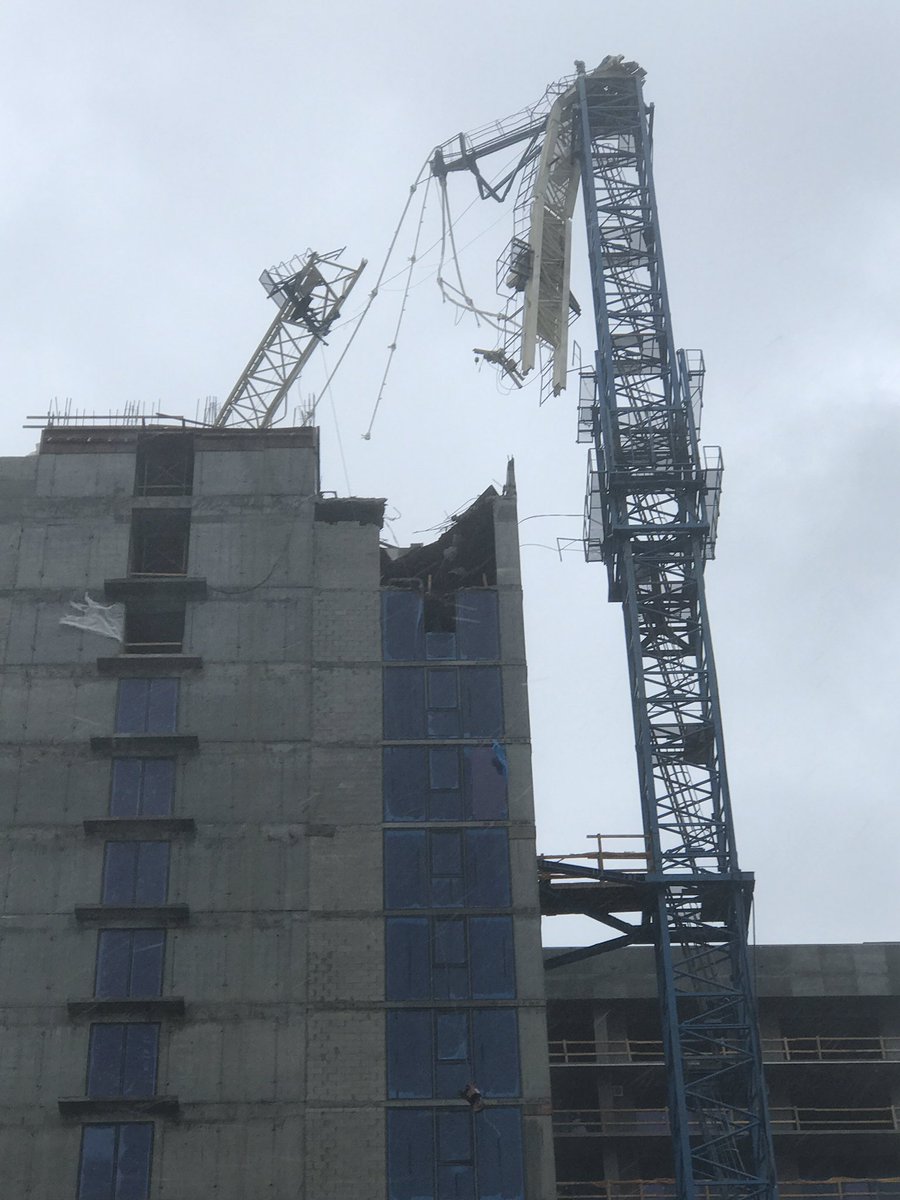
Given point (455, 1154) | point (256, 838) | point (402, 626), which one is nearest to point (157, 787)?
point (256, 838)

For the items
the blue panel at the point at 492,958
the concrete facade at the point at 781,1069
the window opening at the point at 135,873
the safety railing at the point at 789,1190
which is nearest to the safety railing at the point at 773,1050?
the concrete facade at the point at 781,1069

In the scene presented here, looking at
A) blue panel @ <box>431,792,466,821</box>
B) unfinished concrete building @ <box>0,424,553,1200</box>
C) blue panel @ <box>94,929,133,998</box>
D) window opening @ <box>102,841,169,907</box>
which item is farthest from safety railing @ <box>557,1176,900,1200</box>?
window opening @ <box>102,841,169,907</box>

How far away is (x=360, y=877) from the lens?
56125 mm

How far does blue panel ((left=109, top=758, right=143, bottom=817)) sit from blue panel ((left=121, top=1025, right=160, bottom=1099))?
733cm

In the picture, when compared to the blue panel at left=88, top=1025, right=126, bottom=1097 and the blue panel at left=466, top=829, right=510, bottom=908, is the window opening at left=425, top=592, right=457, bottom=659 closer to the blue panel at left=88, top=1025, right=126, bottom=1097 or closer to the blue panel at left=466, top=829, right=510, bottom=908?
the blue panel at left=466, top=829, right=510, bottom=908

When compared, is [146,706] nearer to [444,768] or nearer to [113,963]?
[113,963]

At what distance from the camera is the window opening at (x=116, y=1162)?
51.0m

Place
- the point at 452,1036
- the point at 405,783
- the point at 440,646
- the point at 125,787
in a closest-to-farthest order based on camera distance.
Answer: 1. the point at 452,1036
2. the point at 125,787
3. the point at 405,783
4. the point at 440,646

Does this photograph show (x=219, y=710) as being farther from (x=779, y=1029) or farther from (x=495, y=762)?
(x=779, y=1029)

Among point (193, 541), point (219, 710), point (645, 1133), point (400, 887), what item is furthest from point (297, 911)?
point (645, 1133)

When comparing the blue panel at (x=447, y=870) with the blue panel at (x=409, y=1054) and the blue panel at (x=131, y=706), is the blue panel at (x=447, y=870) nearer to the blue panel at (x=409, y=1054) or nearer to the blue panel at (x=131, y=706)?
the blue panel at (x=409, y=1054)

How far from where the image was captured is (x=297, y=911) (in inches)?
2180

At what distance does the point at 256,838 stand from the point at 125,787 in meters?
4.83

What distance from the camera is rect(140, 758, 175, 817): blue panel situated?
5734 centimetres
